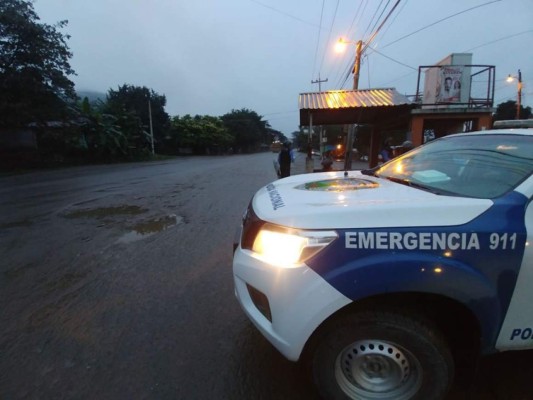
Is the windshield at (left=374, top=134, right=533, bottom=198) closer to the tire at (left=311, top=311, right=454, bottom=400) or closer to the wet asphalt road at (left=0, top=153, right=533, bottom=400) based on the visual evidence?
the tire at (left=311, top=311, right=454, bottom=400)

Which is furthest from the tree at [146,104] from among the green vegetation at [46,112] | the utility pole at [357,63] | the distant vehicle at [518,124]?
the distant vehicle at [518,124]

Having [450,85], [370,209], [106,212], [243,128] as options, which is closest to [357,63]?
[450,85]

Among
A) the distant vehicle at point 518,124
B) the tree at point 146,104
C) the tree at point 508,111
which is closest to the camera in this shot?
the distant vehicle at point 518,124

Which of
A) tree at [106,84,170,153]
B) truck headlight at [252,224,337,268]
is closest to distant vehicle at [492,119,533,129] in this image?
truck headlight at [252,224,337,268]

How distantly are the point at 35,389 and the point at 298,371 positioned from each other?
170 centimetres

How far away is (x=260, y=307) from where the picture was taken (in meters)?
2.20

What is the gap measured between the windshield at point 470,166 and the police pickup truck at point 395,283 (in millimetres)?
25

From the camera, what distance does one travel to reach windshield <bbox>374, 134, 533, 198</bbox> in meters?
2.25

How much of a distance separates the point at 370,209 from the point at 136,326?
2.25m

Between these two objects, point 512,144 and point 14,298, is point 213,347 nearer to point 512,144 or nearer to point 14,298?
point 14,298

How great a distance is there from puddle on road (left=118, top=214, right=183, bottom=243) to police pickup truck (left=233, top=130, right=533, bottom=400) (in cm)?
409

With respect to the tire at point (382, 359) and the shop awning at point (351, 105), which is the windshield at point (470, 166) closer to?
the tire at point (382, 359)

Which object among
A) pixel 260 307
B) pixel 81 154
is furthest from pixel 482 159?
pixel 81 154

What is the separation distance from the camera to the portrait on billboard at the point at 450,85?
13.2 m
